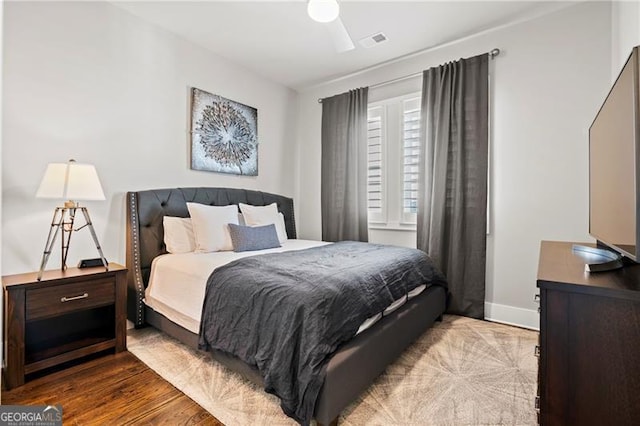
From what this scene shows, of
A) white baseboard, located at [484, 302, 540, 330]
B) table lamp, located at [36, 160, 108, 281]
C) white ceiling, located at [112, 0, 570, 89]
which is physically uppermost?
white ceiling, located at [112, 0, 570, 89]

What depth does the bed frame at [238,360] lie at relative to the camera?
1477mm

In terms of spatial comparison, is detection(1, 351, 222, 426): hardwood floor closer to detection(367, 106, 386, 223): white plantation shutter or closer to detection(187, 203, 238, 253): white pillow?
detection(187, 203, 238, 253): white pillow

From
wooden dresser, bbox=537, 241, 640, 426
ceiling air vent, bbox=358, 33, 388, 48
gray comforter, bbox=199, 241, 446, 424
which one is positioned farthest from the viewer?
ceiling air vent, bbox=358, 33, 388, 48

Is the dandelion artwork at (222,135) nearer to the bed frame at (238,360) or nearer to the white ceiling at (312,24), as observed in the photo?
the bed frame at (238,360)

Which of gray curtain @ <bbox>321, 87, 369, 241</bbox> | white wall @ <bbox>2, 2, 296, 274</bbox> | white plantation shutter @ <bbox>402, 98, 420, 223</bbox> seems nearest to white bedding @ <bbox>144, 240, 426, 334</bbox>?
white wall @ <bbox>2, 2, 296, 274</bbox>

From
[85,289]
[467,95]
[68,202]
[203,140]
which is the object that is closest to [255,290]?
[85,289]

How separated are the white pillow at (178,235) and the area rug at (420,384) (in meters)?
0.74

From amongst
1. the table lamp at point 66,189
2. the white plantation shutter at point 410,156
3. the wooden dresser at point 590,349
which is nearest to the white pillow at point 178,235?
the table lamp at point 66,189

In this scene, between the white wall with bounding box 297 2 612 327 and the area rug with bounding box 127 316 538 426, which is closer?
the area rug with bounding box 127 316 538 426

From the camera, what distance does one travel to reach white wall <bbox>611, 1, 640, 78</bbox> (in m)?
1.78

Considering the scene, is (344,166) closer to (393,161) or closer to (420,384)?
(393,161)

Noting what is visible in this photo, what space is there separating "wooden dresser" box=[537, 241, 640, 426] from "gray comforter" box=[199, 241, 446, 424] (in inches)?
33.2

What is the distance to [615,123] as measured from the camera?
121 centimetres

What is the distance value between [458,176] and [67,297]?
3.35m
